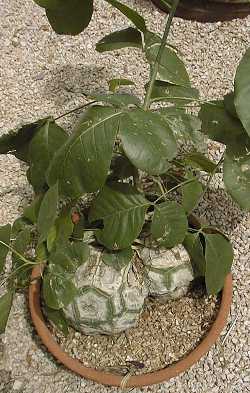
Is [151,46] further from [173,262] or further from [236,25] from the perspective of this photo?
[236,25]

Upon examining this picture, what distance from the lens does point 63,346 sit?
53.1 inches

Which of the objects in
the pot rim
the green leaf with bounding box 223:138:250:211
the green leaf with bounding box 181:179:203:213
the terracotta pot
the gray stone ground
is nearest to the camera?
the green leaf with bounding box 223:138:250:211

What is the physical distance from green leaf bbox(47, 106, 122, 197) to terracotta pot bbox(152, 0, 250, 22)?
125 centimetres

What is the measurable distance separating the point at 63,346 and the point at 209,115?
655 millimetres

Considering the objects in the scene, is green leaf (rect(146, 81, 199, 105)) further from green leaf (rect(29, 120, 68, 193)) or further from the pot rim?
the pot rim

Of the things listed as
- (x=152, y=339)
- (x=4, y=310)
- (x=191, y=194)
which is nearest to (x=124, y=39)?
(x=191, y=194)

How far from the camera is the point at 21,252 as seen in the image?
1.09 meters

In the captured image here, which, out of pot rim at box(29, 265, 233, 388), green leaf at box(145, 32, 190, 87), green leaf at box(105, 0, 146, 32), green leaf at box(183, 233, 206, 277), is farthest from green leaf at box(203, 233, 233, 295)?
green leaf at box(105, 0, 146, 32)

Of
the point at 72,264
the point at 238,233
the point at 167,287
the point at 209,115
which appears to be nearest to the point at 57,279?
the point at 72,264

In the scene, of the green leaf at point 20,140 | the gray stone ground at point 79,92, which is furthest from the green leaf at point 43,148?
the gray stone ground at point 79,92

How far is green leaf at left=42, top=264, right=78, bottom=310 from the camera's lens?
1.08 m

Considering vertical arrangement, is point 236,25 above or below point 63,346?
above

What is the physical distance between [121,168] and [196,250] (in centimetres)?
23

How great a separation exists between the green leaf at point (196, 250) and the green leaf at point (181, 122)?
0.83 feet
